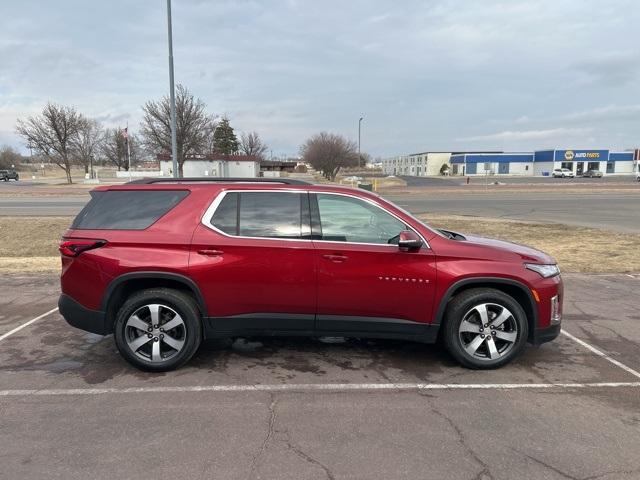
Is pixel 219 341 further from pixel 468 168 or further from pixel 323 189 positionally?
pixel 468 168

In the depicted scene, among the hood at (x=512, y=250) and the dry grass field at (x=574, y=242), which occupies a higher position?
the hood at (x=512, y=250)

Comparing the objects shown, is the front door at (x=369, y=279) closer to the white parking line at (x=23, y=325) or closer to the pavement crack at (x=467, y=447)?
the pavement crack at (x=467, y=447)

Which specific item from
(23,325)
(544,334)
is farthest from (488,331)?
(23,325)

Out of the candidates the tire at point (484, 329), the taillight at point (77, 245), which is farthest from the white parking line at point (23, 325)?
the tire at point (484, 329)

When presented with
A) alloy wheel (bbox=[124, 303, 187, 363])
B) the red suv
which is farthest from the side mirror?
alloy wheel (bbox=[124, 303, 187, 363])

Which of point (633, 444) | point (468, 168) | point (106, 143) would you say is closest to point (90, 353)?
point (633, 444)

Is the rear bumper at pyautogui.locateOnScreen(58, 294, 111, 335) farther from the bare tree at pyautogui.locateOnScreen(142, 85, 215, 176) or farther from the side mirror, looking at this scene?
the bare tree at pyautogui.locateOnScreen(142, 85, 215, 176)

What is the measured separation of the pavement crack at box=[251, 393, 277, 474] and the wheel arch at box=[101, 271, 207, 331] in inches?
42.0

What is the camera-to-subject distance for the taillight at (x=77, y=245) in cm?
428

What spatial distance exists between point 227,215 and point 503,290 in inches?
105

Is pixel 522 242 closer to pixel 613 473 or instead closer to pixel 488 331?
pixel 488 331

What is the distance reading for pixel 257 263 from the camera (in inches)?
164

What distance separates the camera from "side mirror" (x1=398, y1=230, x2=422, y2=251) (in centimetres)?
407

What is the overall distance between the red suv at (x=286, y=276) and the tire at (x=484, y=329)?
0.01m
